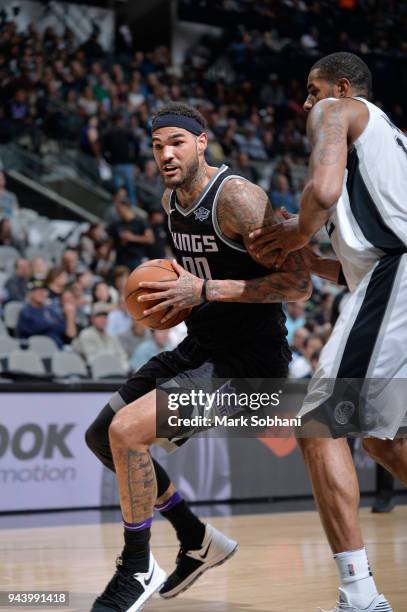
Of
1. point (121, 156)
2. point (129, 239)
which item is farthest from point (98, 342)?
point (121, 156)

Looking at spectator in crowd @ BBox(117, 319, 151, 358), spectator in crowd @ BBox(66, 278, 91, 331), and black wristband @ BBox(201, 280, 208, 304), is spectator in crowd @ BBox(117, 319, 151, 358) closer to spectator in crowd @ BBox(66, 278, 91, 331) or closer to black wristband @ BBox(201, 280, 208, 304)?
spectator in crowd @ BBox(66, 278, 91, 331)

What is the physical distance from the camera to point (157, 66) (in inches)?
682

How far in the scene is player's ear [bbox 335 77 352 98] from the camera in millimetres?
3619

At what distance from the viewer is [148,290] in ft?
12.5

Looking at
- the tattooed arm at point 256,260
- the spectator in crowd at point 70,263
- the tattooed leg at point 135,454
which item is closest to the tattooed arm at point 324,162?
the tattooed arm at point 256,260

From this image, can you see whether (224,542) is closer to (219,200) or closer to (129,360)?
(219,200)

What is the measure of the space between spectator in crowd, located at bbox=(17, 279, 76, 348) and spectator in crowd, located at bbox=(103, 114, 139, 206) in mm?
3998

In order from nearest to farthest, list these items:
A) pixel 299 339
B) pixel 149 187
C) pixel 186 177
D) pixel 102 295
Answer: pixel 186 177 → pixel 102 295 → pixel 299 339 → pixel 149 187

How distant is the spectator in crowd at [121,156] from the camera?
13.3 m

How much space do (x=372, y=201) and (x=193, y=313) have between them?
99cm

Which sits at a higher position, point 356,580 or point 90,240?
point 90,240

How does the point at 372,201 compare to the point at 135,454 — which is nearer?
the point at 372,201

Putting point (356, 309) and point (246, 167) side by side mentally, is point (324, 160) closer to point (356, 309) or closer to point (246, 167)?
point (356, 309)

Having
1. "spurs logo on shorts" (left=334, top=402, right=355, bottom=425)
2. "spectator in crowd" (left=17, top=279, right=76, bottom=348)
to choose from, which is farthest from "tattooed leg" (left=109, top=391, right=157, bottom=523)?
"spectator in crowd" (left=17, top=279, right=76, bottom=348)
